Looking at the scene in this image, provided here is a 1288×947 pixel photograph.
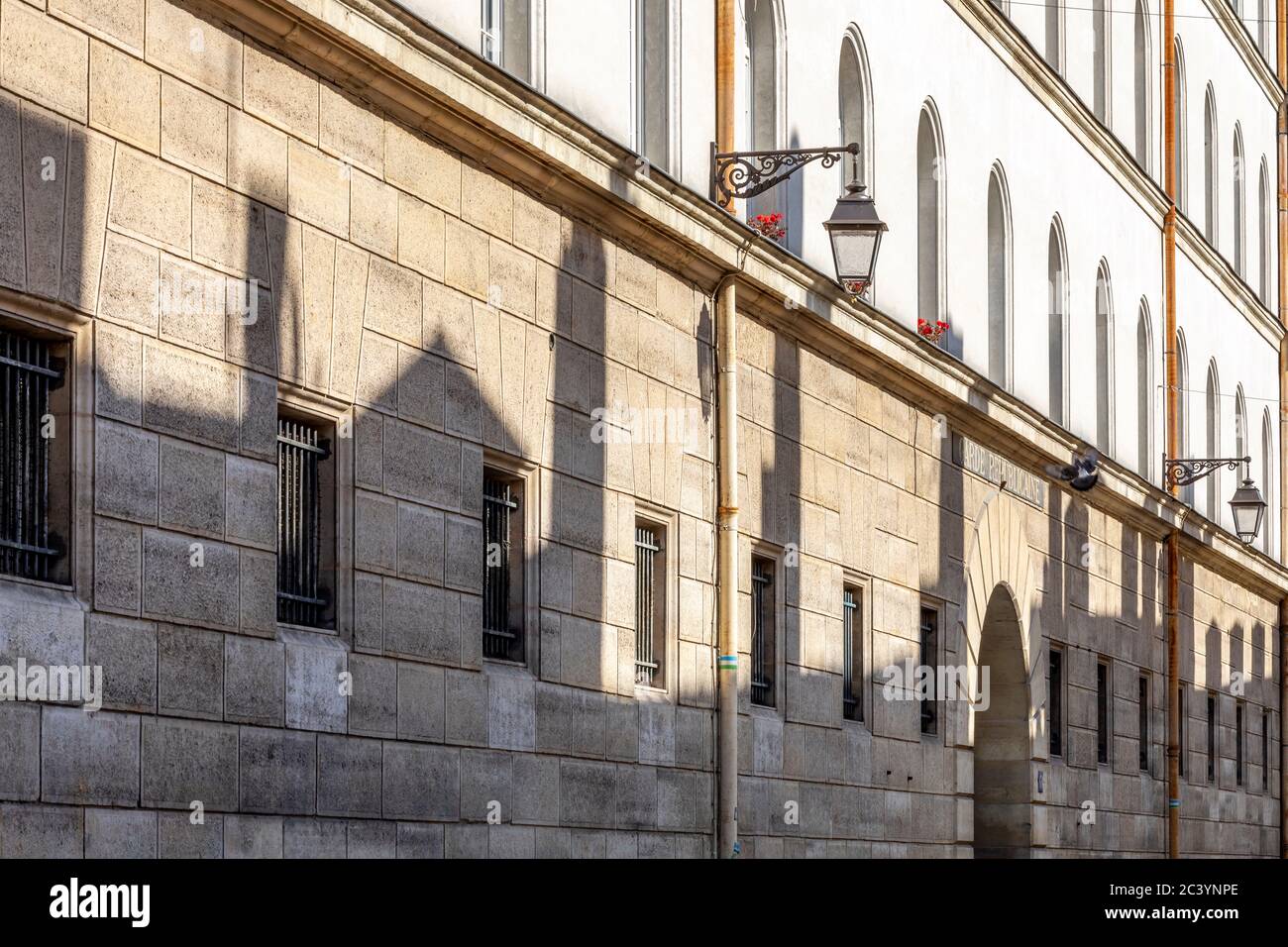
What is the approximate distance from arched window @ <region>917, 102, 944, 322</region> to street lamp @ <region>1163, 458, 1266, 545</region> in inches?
370

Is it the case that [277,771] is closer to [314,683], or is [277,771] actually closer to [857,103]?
[314,683]

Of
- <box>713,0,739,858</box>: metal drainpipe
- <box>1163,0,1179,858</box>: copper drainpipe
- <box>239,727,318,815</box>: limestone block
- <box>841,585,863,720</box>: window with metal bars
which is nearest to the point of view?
<box>239,727,318,815</box>: limestone block

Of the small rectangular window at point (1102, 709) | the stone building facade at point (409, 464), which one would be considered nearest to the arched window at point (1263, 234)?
the small rectangular window at point (1102, 709)

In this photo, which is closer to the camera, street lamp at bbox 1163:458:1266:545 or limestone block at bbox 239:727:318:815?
limestone block at bbox 239:727:318:815

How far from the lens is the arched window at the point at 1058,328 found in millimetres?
28625

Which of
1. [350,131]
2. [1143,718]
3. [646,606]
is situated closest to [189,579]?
[350,131]

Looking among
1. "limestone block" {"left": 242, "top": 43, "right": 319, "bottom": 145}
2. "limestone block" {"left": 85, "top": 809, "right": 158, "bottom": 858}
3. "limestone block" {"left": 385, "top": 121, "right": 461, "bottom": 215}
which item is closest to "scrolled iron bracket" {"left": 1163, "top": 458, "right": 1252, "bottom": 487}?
"limestone block" {"left": 385, "top": 121, "right": 461, "bottom": 215}

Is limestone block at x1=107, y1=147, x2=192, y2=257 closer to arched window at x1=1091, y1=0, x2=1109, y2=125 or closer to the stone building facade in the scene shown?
the stone building facade

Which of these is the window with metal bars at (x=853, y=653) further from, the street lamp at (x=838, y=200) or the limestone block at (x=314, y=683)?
the limestone block at (x=314, y=683)

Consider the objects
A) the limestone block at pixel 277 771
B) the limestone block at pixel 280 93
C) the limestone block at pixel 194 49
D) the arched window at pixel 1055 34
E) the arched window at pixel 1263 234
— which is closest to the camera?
the limestone block at pixel 194 49

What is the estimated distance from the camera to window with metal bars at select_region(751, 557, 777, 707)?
19172 mm

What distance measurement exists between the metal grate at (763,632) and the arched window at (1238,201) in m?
22.8
